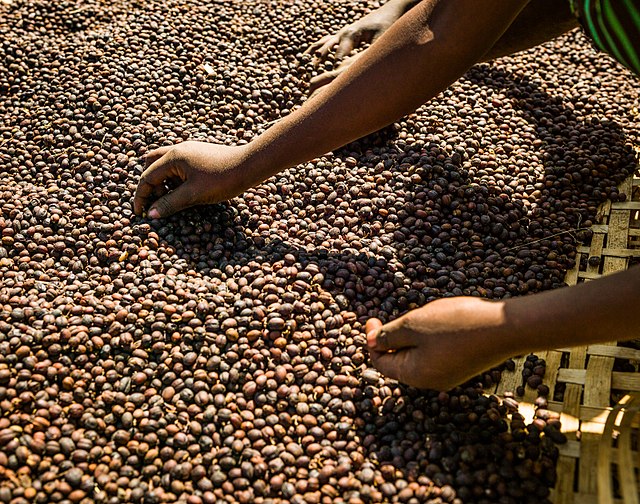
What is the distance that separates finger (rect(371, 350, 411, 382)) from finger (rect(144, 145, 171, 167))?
4.06 ft

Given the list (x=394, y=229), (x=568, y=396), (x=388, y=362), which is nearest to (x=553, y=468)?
(x=568, y=396)

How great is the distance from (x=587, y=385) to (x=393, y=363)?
0.77m

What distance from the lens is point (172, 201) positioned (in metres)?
2.39

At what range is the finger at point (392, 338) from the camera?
5.98 ft

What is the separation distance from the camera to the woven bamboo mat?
1.89 metres

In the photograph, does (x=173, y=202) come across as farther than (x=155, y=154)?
No

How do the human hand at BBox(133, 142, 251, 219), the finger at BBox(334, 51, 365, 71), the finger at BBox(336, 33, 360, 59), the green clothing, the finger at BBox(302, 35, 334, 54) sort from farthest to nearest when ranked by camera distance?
the finger at BBox(302, 35, 334, 54)
the finger at BBox(336, 33, 360, 59)
the finger at BBox(334, 51, 365, 71)
the human hand at BBox(133, 142, 251, 219)
the green clothing

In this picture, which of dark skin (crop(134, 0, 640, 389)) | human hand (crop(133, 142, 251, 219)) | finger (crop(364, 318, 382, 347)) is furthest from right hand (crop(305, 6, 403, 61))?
finger (crop(364, 318, 382, 347))

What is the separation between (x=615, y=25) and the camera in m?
1.99

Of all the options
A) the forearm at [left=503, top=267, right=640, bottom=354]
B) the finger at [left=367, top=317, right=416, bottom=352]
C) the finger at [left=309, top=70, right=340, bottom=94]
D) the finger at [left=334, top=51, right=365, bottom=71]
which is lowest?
the finger at [left=367, top=317, right=416, bottom=352]

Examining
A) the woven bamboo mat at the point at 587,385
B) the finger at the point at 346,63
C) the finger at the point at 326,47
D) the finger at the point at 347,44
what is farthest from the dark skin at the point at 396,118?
the finger at the point at 326,47

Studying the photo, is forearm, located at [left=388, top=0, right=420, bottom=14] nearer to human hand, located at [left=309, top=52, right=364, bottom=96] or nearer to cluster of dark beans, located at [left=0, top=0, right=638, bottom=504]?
cluster of dark beans, located at [left=0, top=0, right=638, bottom=504]

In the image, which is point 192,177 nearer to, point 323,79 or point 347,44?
point 323,79

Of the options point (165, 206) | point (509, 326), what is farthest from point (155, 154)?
point (509, 326)
